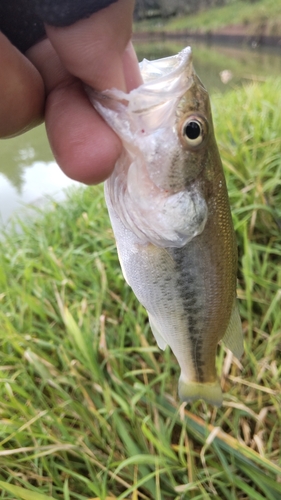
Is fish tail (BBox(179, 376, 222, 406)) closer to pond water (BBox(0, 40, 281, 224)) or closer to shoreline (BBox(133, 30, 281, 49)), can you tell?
pond water (BBox(0, 40, 281, 224))

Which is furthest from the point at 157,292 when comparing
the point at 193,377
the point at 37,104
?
the point at 37,104

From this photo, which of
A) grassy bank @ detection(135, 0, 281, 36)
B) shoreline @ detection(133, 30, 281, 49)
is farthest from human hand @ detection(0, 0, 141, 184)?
grassy bank @ detection(135, 0, 281, 36)

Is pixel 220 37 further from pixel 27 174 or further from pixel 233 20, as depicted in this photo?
pixel 27 174

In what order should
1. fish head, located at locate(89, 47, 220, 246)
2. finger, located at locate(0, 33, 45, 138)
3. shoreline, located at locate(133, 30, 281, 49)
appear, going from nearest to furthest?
1. finger, located at locate(0, 33, 45, 138)
2. fish head, located at locate(89, 47, 220, 246)
3. shoreline, located at locate(133, 30, 281, 49)

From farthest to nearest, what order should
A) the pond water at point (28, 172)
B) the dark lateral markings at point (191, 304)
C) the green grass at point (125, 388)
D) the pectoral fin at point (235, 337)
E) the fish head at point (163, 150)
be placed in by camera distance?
the pond water at point (28, 172)
the green grass at point (125, 388)
the pectoral fin at point (235, 337)
the dark lateral markings at point (191, 304)
the fish head at point (163, 150)

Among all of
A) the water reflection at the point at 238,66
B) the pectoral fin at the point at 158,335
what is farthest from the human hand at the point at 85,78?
the water reflection at the point at 238,66

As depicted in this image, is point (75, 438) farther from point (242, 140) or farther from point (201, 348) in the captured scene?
point (242, 140)

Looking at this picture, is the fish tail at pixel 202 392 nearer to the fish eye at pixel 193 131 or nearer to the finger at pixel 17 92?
the fish eye at pixel 193 131

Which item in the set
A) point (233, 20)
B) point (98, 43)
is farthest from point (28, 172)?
point (233, 20)
